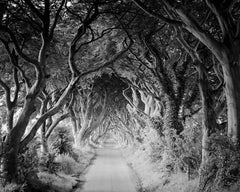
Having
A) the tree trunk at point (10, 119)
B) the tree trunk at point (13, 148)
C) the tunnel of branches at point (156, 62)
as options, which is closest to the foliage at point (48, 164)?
the tunnel of branches at point (156, 62)

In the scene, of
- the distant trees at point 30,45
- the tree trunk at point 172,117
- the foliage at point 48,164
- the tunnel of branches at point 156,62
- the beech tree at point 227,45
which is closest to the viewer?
the beech tree at point 227,45

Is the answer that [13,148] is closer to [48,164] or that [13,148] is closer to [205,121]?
[48,164]

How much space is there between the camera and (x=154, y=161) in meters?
13.7

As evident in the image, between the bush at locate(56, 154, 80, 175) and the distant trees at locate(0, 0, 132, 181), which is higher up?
the distant trees at locate(0, 0, 132, 181)

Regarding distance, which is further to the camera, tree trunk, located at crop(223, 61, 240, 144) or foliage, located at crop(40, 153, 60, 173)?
foliage, located at crop(40, 153, 60, 173)

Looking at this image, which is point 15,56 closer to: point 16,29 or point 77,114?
point 16,29

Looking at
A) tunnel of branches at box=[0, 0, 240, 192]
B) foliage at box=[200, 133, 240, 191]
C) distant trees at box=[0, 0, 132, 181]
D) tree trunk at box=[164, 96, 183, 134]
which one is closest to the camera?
foliage at box=[200, 133, 240, 191]

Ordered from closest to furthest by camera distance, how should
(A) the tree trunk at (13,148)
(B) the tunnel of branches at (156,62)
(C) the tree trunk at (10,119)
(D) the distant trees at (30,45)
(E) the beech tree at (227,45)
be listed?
(E) the beech tree at (227,45) → (B) the tunnel of branches at (156,62) → (A) the tree trunk at (13,148) → (D) the distant trees at (30,45) → (C) the tree trunk at (10,119)

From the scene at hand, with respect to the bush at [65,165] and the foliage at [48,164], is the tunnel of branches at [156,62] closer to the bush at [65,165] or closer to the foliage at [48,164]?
the bush at [65,165]

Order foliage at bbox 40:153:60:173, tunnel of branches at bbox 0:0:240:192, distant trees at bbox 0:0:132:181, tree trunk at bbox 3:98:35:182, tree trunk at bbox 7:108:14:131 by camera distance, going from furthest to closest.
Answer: foliage at bbox 40:153:60:173 → tree trunk at bbox 7:108:14:131 → distant trees at bbox 0:0:132:181 → tree trunk at bbox 3:98:35:182 → tunnel of branches at bbox 0:0:240:192

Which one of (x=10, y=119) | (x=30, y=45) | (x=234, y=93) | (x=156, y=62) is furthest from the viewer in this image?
(x=156, y=62)

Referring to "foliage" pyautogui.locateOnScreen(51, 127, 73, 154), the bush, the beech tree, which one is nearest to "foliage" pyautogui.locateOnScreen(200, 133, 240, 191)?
the beech tree

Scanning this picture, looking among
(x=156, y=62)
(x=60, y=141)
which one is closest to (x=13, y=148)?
(x=60, y=141)

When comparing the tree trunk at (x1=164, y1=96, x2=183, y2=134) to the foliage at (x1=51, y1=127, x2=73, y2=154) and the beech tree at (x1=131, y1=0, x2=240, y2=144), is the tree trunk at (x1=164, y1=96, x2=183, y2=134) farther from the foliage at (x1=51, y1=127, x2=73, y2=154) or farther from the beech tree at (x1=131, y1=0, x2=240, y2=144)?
the foliage at (x1=51, y1=127, x2=73, y2=154)
